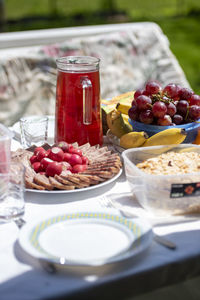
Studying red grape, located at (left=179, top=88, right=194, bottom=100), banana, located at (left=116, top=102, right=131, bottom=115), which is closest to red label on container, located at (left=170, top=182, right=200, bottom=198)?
red grape, located at (left=179, top=88, right=194, bottom=100)

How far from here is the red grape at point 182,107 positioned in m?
1.31

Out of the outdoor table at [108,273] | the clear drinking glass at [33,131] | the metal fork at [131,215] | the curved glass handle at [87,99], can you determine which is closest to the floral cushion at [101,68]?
the clear drinking glass at [33,131]

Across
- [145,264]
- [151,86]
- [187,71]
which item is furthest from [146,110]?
[187,71]

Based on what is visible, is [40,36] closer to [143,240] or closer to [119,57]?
[119,57]

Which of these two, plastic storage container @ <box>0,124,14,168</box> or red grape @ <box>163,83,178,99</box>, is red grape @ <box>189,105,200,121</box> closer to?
red grape @ <box>163,83,178,99</box>

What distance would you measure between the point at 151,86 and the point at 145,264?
68 cm

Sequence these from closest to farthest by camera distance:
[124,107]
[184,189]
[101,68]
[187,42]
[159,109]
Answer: [184,189] → [159,109] → [124,107] → [101,68] → [187,42]

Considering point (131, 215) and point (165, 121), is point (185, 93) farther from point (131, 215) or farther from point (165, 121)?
point (131, 215)

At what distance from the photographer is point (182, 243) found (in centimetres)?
90

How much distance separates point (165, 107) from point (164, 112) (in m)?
0.02

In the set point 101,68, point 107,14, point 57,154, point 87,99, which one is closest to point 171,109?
point 87,99

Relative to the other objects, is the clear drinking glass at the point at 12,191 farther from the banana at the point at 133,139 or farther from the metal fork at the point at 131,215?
the banana at the point at 133,139

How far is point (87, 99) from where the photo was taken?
1.30 meters

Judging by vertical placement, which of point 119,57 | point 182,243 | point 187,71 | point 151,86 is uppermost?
point 151,86
